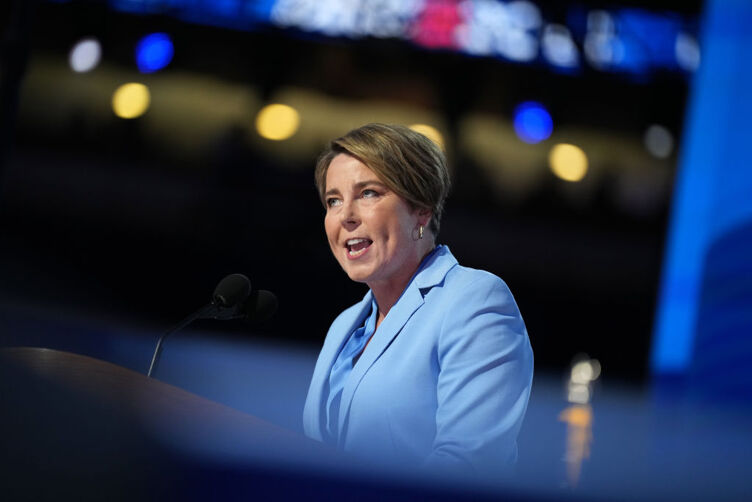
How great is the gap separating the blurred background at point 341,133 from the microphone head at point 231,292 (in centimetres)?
283

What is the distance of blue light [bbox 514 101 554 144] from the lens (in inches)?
196

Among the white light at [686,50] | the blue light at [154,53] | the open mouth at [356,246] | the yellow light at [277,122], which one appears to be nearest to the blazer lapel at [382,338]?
the open mouth at [356,246]

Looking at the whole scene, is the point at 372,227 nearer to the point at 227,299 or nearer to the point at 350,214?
the point at 350,214

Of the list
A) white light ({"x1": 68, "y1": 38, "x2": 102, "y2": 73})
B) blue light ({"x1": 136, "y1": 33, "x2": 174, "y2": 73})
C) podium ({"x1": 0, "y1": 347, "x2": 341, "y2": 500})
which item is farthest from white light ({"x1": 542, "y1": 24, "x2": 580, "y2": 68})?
podium ({"x1": 0, "y1": 347, "x2": 341, "y2": 500})

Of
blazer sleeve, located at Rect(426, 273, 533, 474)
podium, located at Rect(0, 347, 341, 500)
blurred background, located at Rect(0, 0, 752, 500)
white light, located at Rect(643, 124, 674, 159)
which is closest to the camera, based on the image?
podium, located at Rect(0, 347, 341, 500)

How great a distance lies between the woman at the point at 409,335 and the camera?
3.75 ft

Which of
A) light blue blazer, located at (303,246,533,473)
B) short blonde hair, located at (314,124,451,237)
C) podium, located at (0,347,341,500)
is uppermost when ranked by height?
short blonde hair, located at (314,124,451,237)

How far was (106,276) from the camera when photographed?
450 cm

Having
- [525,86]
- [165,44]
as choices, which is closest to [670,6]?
[525,86]

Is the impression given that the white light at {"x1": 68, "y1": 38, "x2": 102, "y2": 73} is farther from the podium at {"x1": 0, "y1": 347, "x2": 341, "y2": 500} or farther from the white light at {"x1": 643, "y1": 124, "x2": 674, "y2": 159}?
the podium at {"x1": 0, "y1": 347, "x2": 341, "y2": 500}

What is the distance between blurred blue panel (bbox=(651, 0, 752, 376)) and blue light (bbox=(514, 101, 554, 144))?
86cm

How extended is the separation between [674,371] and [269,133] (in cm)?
260

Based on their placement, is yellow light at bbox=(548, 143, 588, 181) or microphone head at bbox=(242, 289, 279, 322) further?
yellow light at bbox=(548, 143, 588, 181)

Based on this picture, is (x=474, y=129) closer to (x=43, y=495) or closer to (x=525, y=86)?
(x=525, y=86)
